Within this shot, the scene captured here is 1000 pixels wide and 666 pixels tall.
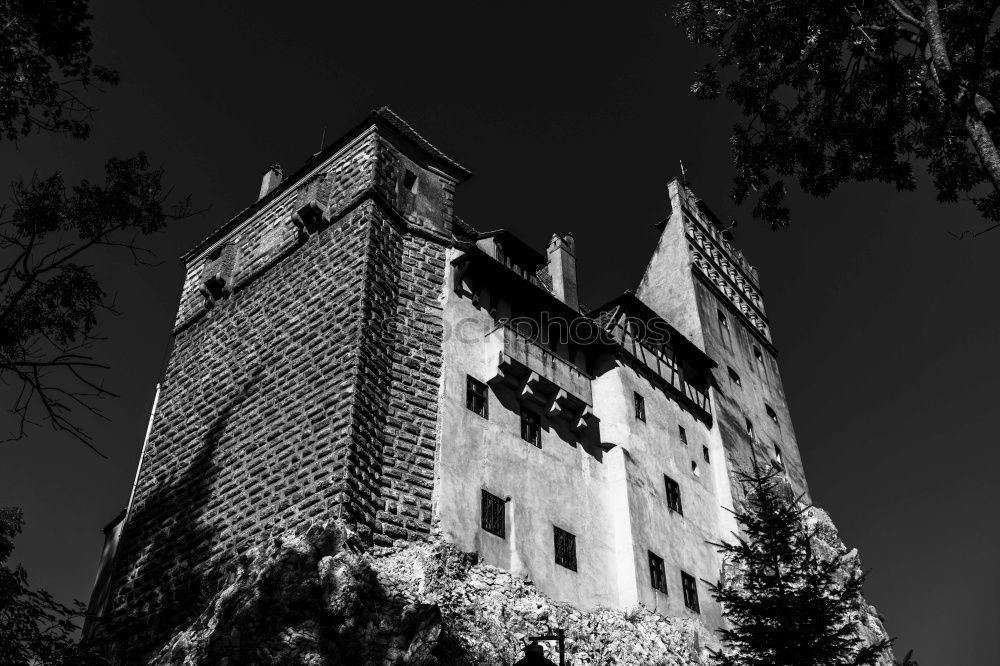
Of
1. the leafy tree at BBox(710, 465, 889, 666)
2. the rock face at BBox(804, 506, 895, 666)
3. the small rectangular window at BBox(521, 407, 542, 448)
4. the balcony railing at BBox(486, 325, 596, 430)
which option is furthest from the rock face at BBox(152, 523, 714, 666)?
the rock face at BBox(804, 506, 895, 666)

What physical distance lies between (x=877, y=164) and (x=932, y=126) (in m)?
0.90

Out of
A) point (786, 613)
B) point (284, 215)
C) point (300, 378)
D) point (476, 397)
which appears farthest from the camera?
point (284, 215)

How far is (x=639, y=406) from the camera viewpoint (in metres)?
27.5

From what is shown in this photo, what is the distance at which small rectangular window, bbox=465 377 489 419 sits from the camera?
22.3 metres

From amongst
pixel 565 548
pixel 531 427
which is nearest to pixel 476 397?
pixel 531 427

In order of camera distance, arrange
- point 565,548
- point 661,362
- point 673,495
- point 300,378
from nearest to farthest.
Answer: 1. point 300,378
2. point 565,548
3. point 673,495
4. point 661,362

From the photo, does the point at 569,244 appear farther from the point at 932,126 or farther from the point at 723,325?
the point at 932,126

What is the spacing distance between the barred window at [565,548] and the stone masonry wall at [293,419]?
3941 millimetres

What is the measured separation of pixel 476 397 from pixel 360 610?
23.4ft

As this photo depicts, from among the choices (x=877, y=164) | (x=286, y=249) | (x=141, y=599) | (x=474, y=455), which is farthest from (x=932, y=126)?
(x=141, y=599)

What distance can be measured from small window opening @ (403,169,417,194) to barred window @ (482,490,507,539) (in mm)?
8652

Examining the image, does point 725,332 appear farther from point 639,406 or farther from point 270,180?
point 270,180

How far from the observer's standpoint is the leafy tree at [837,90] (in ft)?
42.4

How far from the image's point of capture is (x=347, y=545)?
17406 mm
